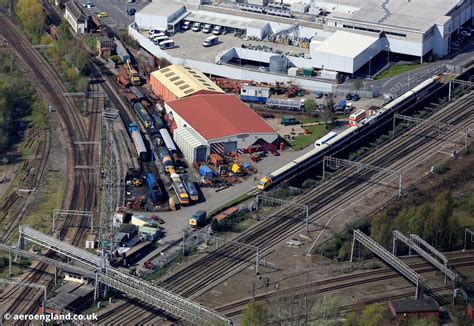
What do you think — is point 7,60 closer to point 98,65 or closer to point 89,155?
point 98,65

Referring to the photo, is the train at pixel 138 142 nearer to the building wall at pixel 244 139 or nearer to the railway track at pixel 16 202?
the building wall at pixel 244 139

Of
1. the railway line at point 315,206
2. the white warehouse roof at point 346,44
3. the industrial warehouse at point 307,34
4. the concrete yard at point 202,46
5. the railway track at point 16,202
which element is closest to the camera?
the railway line at point 315,206

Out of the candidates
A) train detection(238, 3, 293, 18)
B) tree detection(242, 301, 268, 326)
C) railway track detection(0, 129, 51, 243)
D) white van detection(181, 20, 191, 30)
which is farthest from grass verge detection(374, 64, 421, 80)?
tree detection(242, 301, 268, 326)

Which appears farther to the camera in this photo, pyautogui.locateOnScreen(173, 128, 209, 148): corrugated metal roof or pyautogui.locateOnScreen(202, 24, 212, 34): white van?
pyautogui.locateOnScreen(202, 24, 212, 34): white van

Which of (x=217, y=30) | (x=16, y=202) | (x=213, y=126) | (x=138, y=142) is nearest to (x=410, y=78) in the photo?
(x=217, y=30)

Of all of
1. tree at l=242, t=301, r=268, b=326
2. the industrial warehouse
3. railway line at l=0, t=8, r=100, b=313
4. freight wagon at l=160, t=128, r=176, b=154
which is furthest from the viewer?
the industrial warehouse

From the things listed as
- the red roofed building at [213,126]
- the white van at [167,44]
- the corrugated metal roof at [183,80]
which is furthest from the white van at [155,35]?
the red roofed building at [213,126]

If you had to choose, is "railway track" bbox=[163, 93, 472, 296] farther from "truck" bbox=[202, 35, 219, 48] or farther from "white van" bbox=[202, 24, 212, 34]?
"white van" bbox=[202, 24, 212, 34]
